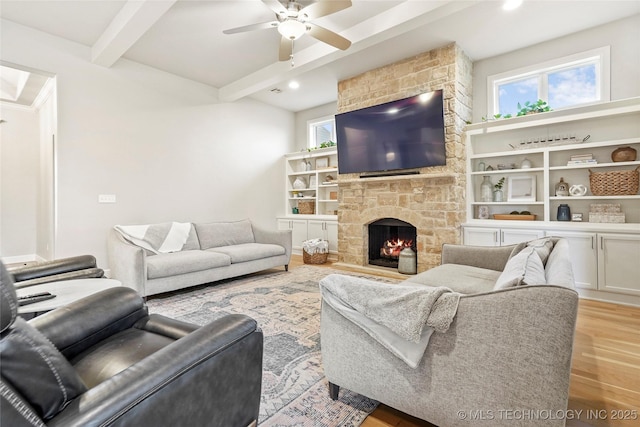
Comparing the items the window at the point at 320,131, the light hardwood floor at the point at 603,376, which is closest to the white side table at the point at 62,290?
the light hardwood floor at the point at 603,376

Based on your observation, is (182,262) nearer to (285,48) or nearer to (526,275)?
(285,48)

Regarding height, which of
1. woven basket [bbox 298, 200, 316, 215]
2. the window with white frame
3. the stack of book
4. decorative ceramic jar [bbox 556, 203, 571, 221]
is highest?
the window with white frame

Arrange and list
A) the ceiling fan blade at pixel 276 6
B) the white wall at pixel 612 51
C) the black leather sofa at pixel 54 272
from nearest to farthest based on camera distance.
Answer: the black leather sofa at pixel 54 272
the ceiling fan blade at pixel 276 6
the white wall at pixel 612 51

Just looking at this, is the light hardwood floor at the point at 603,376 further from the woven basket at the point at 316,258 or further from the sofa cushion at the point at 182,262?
the woven basket at the point at 316,258

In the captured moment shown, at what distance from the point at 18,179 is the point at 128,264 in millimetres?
4347

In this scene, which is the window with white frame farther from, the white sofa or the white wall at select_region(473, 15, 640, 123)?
the white sofa

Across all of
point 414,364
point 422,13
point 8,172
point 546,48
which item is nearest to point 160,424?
point 414,364

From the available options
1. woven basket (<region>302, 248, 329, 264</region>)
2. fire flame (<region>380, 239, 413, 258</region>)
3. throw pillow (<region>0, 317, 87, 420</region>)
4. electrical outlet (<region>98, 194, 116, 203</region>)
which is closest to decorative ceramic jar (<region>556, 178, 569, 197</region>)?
fire flame (<region>380, 239, 413, 258</region>)

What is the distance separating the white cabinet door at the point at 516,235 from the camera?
3.54 m

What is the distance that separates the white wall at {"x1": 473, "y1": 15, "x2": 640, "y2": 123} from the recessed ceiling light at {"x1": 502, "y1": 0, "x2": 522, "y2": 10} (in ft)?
3.63

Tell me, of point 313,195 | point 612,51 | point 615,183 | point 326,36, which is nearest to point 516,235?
point 615,183

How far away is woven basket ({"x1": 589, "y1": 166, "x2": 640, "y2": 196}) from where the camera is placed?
10.6ft

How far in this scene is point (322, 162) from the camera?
6203mm

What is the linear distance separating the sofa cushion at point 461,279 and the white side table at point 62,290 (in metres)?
2.21
